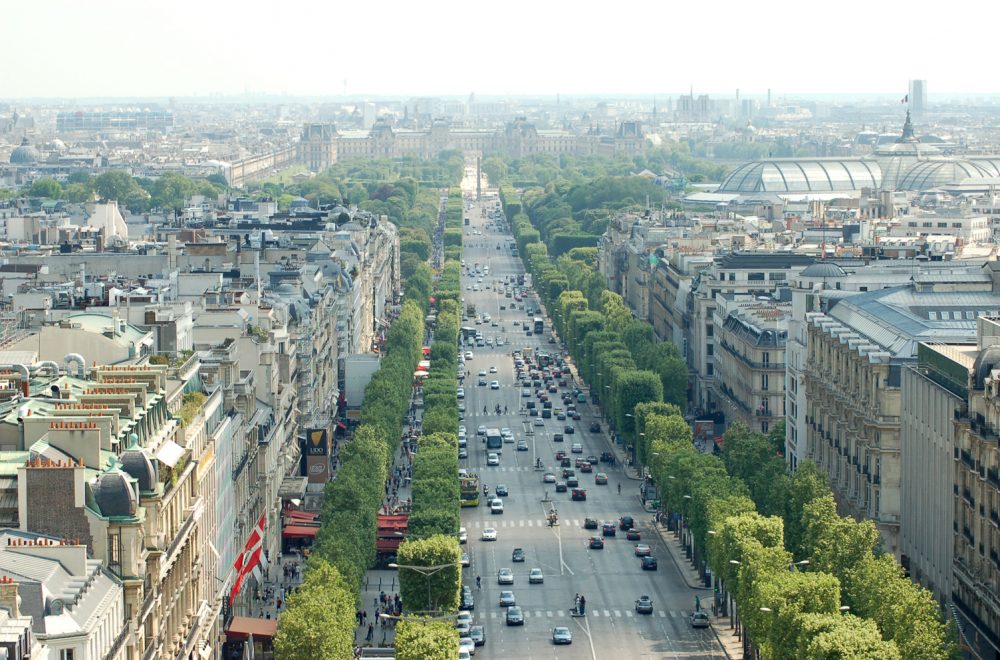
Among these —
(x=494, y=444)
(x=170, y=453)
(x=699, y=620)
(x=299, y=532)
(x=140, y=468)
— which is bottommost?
(x=494, y=444)

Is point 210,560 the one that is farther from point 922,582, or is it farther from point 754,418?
point 754,418

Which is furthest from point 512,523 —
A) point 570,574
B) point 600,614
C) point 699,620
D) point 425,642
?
point 425,642

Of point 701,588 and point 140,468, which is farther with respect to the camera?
point 701,588

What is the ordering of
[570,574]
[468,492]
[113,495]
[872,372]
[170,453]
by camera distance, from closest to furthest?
[113,495] → [170,453] → [872,372] → [570,574] → [468,492]

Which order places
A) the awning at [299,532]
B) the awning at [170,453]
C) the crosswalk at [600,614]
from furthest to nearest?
the awning at [299,532] → the crosswalk at [600,614] → the awning at [170,453]

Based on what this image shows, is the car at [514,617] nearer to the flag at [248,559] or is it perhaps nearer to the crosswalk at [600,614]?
the crosswalk at [600,614]

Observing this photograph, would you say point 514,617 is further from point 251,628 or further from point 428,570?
point 251,628

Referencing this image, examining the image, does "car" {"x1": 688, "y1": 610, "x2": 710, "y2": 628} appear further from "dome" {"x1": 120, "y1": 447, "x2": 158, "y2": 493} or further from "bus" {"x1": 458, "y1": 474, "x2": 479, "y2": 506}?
"dome" {"x1": 120, "y1": 447, "x2": 158, "y2": 493}

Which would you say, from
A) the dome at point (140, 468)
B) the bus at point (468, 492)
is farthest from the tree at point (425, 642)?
the bus at point (468, 492)
